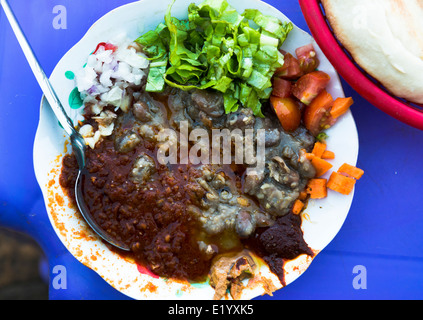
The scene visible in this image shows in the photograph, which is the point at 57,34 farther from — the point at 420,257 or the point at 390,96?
the point at 420,257

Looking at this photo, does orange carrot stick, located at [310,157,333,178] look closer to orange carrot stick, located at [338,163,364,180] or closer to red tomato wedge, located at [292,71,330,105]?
orange carrot stick, located at [338,163,364,180]

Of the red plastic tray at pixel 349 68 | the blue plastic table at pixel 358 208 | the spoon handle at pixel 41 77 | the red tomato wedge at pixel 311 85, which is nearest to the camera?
the red plastic tray at pixel 349 68

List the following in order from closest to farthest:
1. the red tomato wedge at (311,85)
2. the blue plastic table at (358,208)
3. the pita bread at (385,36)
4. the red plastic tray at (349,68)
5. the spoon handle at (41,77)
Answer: the pita bread at (385,36) → the red plastic tray at (349,68) → the spoon handle at (41,77) → the red tomato wedge at (311,85) → the blue plastic table at (358,208)

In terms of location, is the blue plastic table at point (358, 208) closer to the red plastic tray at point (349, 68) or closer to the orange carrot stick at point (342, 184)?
the orange carrot stick at point (342, 184)

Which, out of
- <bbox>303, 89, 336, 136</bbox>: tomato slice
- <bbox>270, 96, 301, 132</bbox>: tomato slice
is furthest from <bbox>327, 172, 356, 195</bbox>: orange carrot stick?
<bbox>270, 96, 301, 132</bbox>: tomato slice

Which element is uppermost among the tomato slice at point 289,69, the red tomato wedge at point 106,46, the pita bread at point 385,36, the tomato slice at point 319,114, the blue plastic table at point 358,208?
the pita bread at point 385,36

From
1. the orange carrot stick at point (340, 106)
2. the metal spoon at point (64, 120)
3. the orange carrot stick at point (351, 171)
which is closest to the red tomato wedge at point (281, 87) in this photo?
the orange carrot stick at point (340, 106)

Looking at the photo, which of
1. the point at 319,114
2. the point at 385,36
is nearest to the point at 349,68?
the point at 385,36
